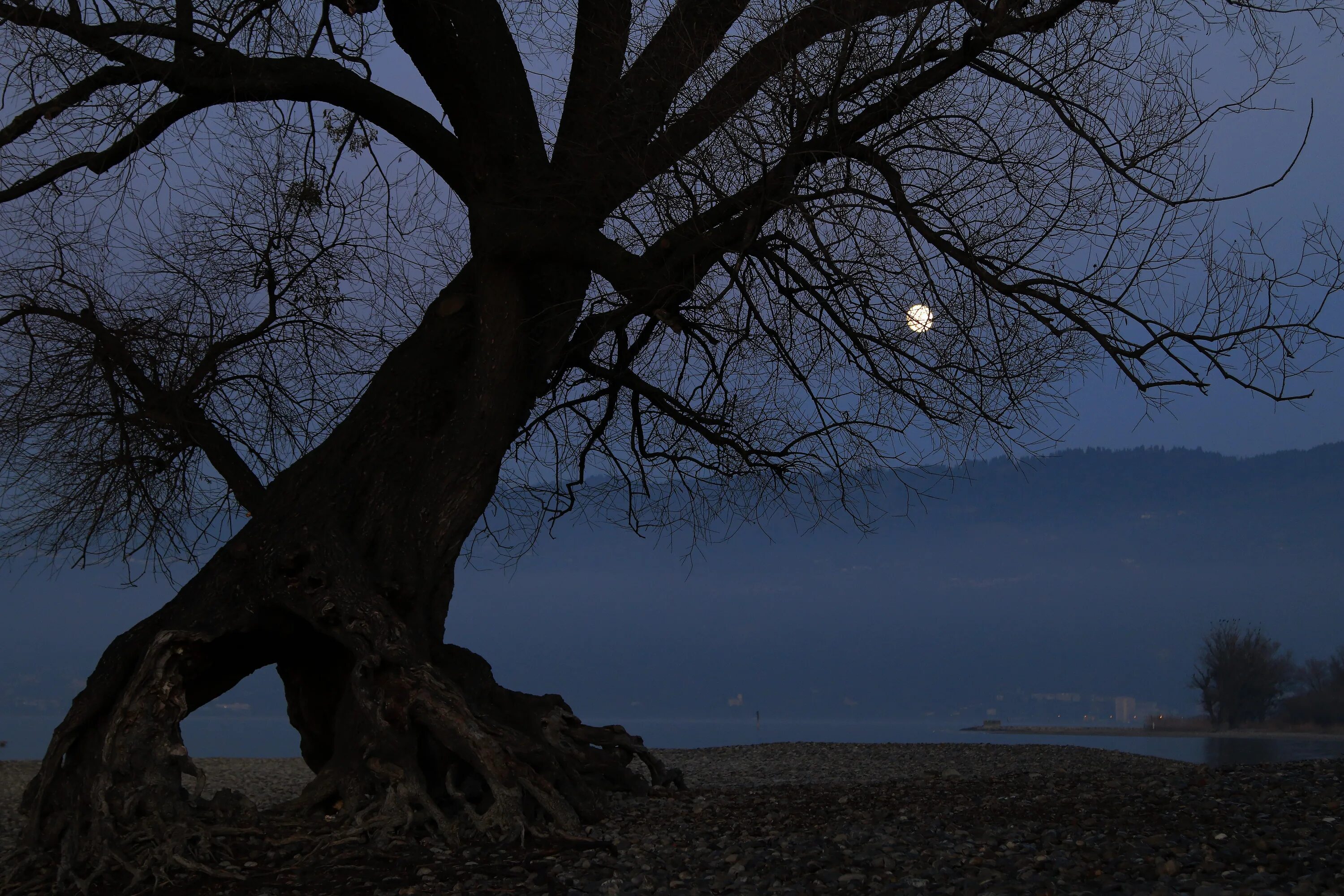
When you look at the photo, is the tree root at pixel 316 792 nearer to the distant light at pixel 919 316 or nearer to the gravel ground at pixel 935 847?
the gravel ground at pixel 935 847

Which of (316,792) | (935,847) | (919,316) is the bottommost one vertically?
(935,847)

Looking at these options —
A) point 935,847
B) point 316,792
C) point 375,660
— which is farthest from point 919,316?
point 316,792

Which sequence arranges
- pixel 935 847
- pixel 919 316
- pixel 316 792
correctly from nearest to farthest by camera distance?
pixel 935 847 < pixel 316 792 < pixel 919 316

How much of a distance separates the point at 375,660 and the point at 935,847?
3.02 m

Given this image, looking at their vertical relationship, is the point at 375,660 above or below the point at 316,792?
above

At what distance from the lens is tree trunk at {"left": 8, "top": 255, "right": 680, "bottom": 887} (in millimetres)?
5191

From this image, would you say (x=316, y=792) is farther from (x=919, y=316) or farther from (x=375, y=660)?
(x=919, y=316)

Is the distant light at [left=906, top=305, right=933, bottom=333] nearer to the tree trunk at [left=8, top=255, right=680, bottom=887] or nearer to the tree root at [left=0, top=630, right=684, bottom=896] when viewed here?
the tree trunk at [left=8, top=255, right=680, bottom=887]

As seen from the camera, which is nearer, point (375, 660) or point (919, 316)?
point (375, 660)

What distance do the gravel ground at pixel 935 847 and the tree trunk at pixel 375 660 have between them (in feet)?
1.28

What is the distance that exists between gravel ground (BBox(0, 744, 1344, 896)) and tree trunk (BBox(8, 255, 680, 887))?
391 mm

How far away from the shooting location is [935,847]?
4234mm

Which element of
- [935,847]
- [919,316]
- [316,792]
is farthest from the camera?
[919,316]

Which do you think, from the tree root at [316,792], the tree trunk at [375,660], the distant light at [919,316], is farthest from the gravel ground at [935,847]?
the distant light at [919,316]
